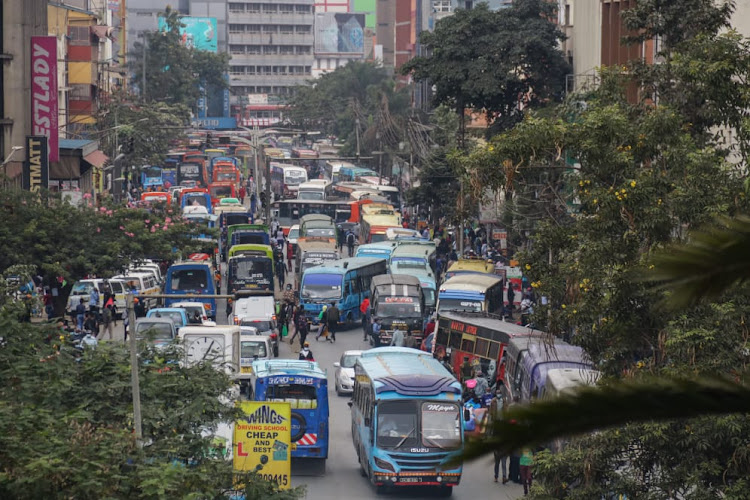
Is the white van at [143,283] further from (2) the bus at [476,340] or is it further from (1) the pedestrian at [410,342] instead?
(2) the bus at [476,340]

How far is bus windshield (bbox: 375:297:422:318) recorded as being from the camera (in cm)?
3722

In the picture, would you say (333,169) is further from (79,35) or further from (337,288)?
(337,288)

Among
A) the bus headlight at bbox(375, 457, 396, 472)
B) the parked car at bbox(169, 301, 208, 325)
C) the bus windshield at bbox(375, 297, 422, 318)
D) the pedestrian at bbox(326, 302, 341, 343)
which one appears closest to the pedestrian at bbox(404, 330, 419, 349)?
the bus windshield at bbox(375, 297, 422, 318)

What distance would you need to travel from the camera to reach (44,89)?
145 ft

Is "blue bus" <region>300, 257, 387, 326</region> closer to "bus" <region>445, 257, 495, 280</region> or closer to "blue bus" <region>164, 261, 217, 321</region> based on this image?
"bus" <region>445, 257, 495, 280</region>

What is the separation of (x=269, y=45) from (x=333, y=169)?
88.6 meters

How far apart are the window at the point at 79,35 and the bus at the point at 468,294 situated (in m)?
44.4

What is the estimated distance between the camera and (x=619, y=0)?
126 ft

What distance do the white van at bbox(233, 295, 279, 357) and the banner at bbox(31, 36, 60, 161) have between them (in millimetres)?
11142

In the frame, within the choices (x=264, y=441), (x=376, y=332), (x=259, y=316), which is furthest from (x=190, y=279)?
Result: (x=264, y=441)

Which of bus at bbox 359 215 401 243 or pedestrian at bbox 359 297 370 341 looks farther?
bus at bbox 359 215 401 243

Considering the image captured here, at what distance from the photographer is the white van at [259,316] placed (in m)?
35.4

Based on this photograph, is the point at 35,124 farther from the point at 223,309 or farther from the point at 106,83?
the point at 106,83

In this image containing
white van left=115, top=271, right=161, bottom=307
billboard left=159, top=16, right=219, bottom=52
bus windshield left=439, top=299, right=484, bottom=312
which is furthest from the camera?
billboard left=159, top=16, right=219, bottom=52
